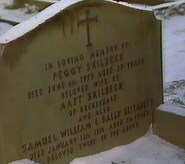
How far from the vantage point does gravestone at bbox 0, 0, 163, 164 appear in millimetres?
3102

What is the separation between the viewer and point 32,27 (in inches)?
122

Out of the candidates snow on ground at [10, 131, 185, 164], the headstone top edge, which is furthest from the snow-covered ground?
the headstone top edge

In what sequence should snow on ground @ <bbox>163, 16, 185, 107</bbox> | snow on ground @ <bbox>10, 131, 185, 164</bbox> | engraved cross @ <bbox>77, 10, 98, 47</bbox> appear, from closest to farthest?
engraved cross @ <bbox>77, 10, 98, 47</bbox>, snow on ground @ <bbox>10, 131, 185, 164</bbox>, snow on ground @ <bbox>163, 16, 185, 107</bbox>

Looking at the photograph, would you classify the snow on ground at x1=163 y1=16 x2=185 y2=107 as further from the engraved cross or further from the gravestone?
the engraved cross

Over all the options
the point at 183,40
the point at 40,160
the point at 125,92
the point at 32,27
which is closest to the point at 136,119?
the point at 125,92

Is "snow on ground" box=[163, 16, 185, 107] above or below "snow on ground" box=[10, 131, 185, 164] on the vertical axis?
below

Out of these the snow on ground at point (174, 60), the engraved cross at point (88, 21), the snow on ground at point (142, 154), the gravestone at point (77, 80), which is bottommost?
the snow on ground at point (174, 60)

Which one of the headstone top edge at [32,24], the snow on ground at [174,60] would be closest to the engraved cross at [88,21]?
the headstone top edge at [32,24]

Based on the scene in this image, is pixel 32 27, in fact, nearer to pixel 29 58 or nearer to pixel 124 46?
pixel 29 58

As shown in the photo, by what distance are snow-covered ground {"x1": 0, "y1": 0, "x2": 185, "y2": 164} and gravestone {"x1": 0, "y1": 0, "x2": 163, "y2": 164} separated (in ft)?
0.22

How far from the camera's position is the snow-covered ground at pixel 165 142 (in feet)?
11.4

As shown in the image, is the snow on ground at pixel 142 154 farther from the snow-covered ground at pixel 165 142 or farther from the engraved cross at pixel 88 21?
the engraved cross at pixel 88 21

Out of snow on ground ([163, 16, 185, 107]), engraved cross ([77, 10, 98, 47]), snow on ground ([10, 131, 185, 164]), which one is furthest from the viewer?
snow on ground ([163, 16, 185, 107])

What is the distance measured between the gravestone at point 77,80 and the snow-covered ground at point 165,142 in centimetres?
7
